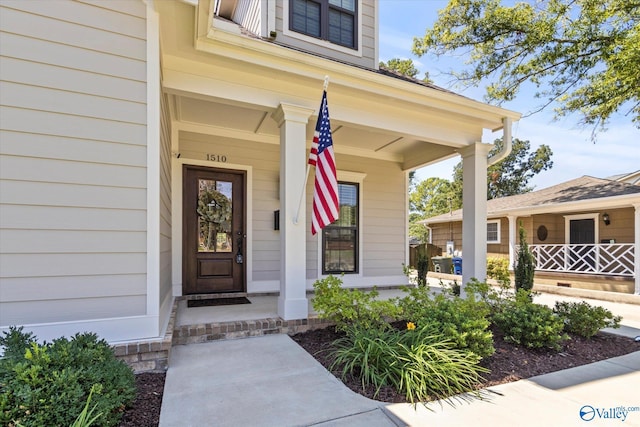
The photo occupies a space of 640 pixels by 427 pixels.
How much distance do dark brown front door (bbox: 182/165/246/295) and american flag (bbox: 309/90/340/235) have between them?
2.24m

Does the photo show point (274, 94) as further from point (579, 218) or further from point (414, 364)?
point (579, 218)

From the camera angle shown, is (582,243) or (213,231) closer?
(213,231)

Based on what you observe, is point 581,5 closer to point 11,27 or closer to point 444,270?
point 444,270

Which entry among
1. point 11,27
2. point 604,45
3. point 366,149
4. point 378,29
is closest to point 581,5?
point 604,45

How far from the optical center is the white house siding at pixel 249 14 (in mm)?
5367

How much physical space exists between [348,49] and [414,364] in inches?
199

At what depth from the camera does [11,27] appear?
2457 millimetres

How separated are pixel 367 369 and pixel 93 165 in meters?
2.79

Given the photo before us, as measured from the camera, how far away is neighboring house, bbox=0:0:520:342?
98.7 inches

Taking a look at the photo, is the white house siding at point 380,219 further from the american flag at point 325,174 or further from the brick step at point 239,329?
the american flag at point 325,174

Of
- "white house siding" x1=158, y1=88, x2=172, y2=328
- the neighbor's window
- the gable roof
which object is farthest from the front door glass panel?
the gable roof

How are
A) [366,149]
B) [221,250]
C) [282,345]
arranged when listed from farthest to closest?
[366,149], [221,250], [282,345]

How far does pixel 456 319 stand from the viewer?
3.09 metres

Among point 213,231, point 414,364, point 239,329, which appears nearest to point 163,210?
point 239,329
